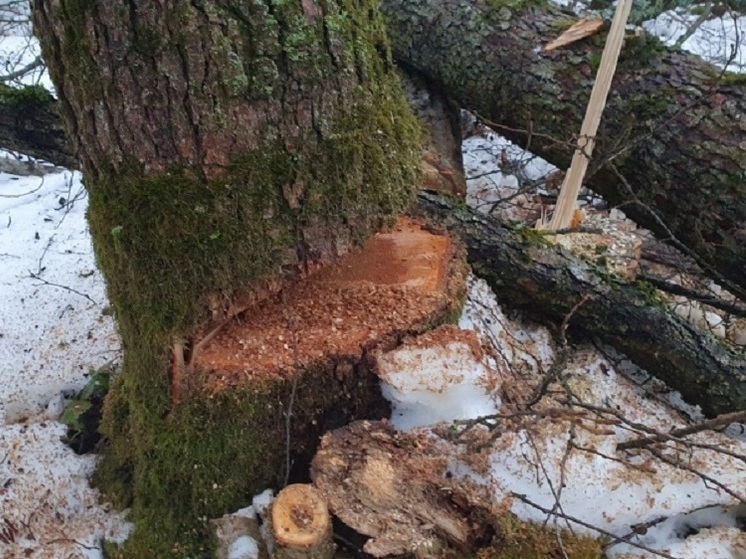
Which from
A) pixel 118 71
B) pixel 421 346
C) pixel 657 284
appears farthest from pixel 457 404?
pixel 657 284

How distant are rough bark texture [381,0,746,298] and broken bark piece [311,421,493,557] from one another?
1.46 metres

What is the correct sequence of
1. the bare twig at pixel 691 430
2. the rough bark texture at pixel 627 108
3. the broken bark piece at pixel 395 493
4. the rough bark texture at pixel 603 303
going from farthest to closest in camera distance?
the rough bark texture at pixel 627 108 → the rough bark texture at pixel 603 303 → the bare twig at pixel 691 430 → the broken bark piece at pixel 395 493

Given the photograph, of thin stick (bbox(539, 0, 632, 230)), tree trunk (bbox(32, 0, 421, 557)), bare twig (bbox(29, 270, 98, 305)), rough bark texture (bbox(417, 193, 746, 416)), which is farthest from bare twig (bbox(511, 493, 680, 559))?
bare twig (bbox(29, 270, 98, 305))

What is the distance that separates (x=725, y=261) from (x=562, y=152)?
0.84 meters

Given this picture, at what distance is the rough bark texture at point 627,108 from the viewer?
2.52m

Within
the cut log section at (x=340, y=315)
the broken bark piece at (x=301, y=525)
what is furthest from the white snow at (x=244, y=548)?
the cut log section at (x=340, y=315)

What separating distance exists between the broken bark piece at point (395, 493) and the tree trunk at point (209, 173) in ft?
0.68

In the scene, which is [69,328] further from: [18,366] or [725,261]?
[725,261]

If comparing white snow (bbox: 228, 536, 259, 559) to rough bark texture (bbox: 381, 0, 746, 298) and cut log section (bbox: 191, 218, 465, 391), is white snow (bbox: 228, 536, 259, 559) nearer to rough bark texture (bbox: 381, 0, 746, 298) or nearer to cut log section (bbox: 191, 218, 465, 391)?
cut log section (bbox: 191, 218, 465, 391)

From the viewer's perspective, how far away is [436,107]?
141 inches

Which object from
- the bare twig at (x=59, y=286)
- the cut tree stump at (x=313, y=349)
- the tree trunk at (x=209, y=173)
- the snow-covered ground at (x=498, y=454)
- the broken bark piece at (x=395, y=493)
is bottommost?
the snow-covered ground at (x=498, y=454)

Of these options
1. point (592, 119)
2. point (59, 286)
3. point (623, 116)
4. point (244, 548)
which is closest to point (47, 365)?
point (59, 286)

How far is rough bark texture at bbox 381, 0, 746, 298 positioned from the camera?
2521mm

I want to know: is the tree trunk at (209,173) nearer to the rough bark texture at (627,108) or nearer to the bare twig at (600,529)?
the bare twig at (600,529)
